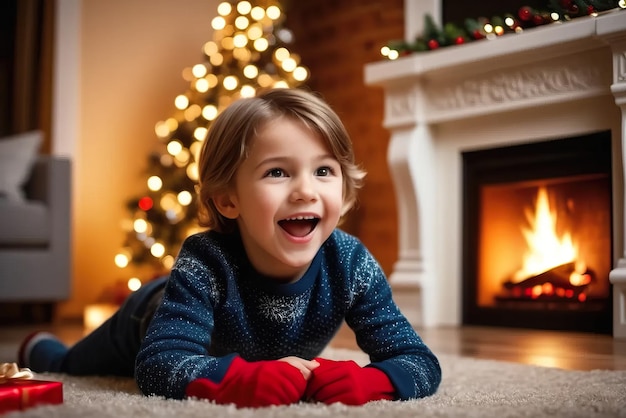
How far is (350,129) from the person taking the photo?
4148mm

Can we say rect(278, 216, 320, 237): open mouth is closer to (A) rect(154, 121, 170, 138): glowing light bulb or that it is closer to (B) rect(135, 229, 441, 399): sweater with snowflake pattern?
(B) rect(135, 229, 441, 399): sweater with snowflake pattern

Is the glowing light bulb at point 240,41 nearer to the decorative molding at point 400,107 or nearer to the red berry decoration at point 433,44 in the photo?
the decorative molding at point 400,107

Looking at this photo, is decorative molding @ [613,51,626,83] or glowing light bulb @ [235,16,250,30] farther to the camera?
glowing light bulb @ [235,16,250,30]

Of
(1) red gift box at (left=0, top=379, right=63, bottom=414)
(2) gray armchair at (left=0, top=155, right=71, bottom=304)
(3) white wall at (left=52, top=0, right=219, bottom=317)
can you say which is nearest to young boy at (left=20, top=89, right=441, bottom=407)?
(1) red gift box at (left=0, top=379, right=63, bottom=414)

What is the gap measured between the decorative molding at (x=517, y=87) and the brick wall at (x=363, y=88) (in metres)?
0.78

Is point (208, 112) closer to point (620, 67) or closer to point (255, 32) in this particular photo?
point (255, 32)

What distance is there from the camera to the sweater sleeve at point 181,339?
108cm

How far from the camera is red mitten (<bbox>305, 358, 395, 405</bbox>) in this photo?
105 cm

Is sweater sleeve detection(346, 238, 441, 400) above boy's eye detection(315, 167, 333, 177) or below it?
below

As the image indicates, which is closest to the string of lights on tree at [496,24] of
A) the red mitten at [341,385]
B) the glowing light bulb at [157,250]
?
the glowing light bulb at [157,250]

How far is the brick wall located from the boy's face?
2725 millimetres

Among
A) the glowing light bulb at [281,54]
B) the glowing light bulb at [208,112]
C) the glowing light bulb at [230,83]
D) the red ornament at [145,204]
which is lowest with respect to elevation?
the red ornament at [145,204]

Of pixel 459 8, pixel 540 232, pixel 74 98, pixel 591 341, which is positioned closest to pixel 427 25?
pixel 459 8

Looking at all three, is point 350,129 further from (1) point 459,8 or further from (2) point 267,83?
(1) point 459,8
